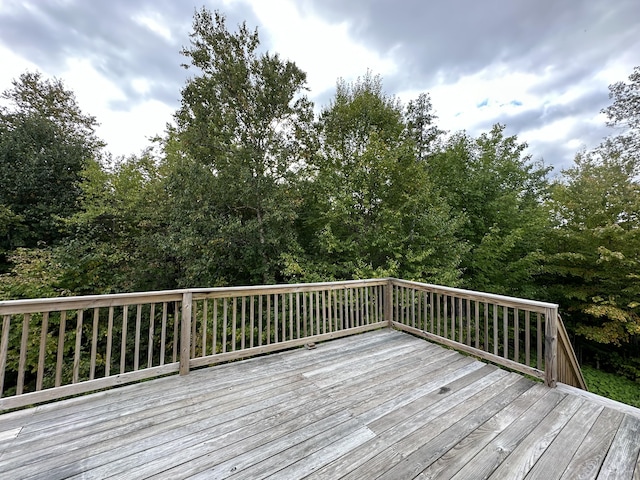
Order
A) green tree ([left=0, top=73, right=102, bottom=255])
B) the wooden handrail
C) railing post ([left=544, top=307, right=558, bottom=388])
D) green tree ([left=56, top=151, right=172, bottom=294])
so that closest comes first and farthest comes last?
1. railing post ([left=544, top=307, right=558, bottom=388])
2. the wooden handrail
3. green tree ([left=56, top=151, right=172, bottom=294])
4. green tree ([left=0, top=73, right=102, bottom=255])

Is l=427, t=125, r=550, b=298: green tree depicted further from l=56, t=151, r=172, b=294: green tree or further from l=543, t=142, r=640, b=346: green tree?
l=56, t=151, r=172, b=294: green tree

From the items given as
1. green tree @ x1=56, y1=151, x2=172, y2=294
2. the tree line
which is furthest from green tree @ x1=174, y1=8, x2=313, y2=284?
green tree @ x1=56, y1=151, x2=172, y2=294

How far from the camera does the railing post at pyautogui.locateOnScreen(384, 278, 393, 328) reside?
401 cm

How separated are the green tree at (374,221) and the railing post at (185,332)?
295 cm

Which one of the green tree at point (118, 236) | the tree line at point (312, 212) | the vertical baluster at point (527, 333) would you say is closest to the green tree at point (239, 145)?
the tree line at point (312, 212)

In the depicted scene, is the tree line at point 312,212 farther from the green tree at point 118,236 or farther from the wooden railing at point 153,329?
the wooden railing at point 153,329

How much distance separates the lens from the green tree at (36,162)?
7523mm

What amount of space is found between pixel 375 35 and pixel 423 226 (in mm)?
4016

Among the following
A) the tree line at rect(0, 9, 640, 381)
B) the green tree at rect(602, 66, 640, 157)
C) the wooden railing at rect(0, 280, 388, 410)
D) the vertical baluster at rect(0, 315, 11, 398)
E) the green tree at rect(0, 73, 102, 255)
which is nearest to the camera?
the vertical baluster at rect(0, 315, 11, 398)

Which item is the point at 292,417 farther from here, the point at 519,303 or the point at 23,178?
the point at 23,178

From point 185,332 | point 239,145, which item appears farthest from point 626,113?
point 185,332

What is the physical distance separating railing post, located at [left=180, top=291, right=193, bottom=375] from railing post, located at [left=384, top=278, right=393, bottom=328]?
2.77 metres

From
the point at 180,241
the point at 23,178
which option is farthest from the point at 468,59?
the point at 23,178

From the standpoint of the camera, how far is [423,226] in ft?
19.0
